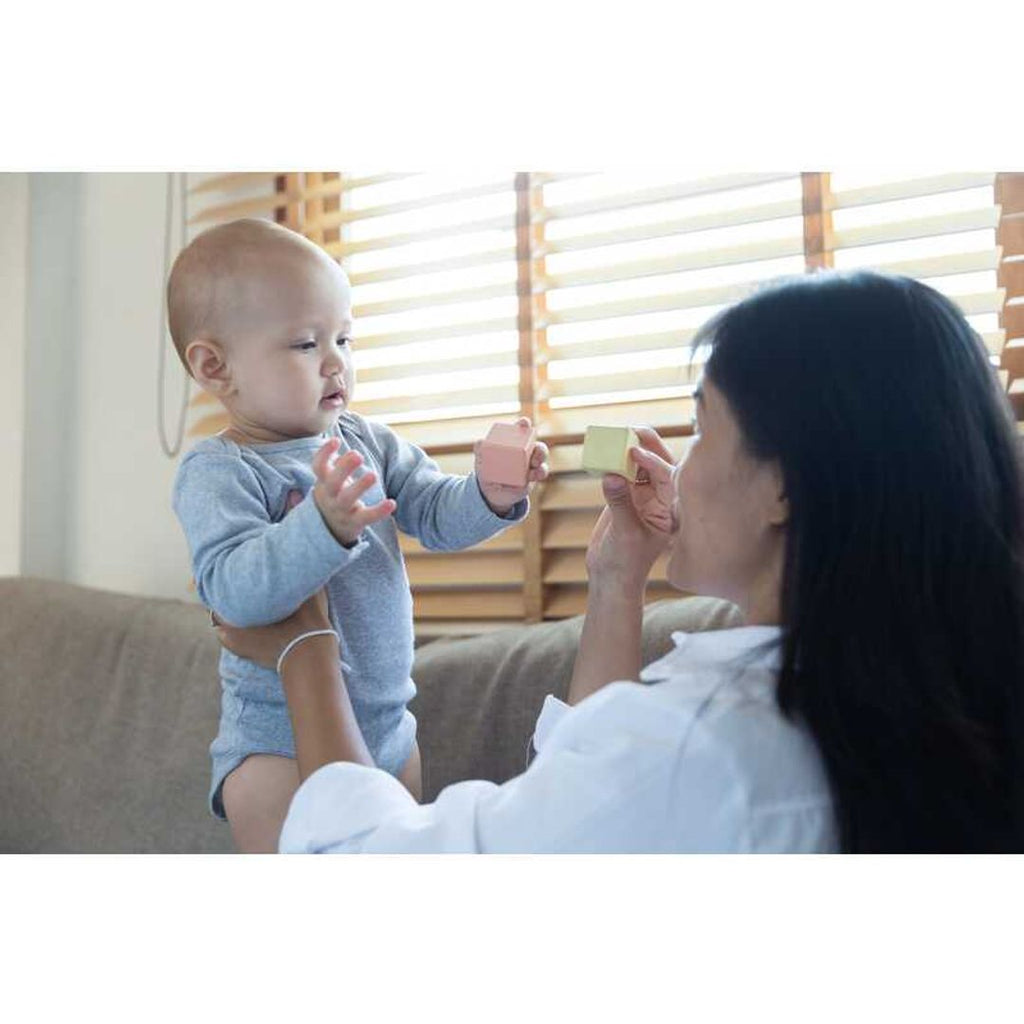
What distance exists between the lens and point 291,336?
2.59ft

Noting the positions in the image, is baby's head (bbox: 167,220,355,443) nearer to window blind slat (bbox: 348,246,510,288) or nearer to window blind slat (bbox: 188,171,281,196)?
window blind slat (bbox: 348,246,510,288)

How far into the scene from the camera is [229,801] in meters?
0.83

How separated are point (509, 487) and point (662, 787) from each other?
34 cm

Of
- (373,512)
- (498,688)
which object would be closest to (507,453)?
(373,512)

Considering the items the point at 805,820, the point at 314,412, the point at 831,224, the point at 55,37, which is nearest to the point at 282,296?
the point at 314,412

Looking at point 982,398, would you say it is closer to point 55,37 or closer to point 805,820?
point 805,820

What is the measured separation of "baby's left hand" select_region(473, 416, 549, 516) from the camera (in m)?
0.81

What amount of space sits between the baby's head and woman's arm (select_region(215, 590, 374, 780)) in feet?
0.46

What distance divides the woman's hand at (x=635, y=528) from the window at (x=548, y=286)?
1.40ft

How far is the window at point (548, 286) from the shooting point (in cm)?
123
